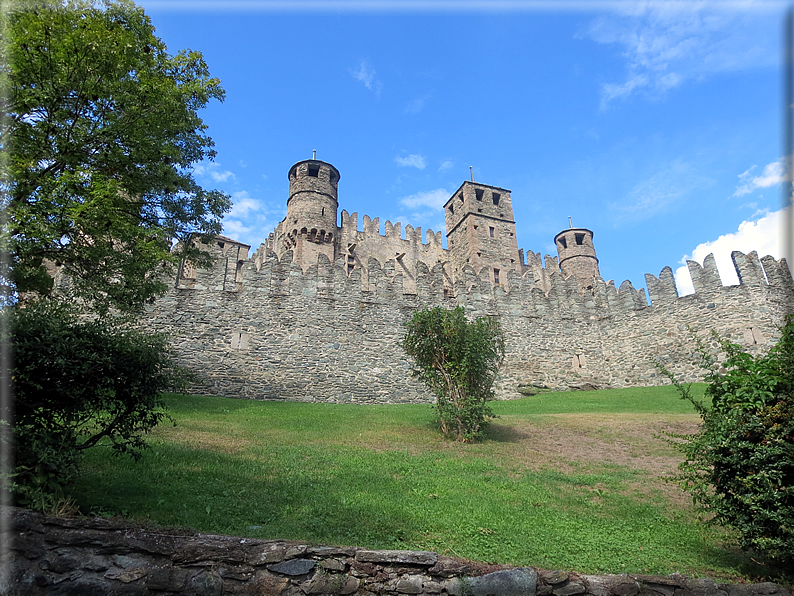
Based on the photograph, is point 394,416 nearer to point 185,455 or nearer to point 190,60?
point 185,455

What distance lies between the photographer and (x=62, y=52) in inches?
287

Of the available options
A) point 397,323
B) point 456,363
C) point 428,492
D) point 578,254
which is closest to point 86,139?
point 428,492

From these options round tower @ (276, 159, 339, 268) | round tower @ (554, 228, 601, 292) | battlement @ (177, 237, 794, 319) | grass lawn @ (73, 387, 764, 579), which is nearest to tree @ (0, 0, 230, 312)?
grass lawn @ (73, 387, 764, 579)

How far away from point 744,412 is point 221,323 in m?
16.3

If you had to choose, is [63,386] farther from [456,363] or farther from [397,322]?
[397,322]

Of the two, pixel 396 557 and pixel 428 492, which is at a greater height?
pixel 428 492

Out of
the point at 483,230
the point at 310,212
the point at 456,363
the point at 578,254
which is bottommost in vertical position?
the point at 456,363

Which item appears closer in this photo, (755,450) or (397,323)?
(755,450)

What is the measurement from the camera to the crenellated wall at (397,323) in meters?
17.1

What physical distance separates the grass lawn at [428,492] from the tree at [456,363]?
0.62 metres

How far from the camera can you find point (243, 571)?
13.6ft

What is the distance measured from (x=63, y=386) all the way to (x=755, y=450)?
716 cm

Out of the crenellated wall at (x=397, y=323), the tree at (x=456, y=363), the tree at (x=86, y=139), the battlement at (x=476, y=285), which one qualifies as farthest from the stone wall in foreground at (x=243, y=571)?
the battlement at (x=476, y=285)

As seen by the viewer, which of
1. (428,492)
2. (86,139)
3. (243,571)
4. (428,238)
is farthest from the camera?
(428,238)
